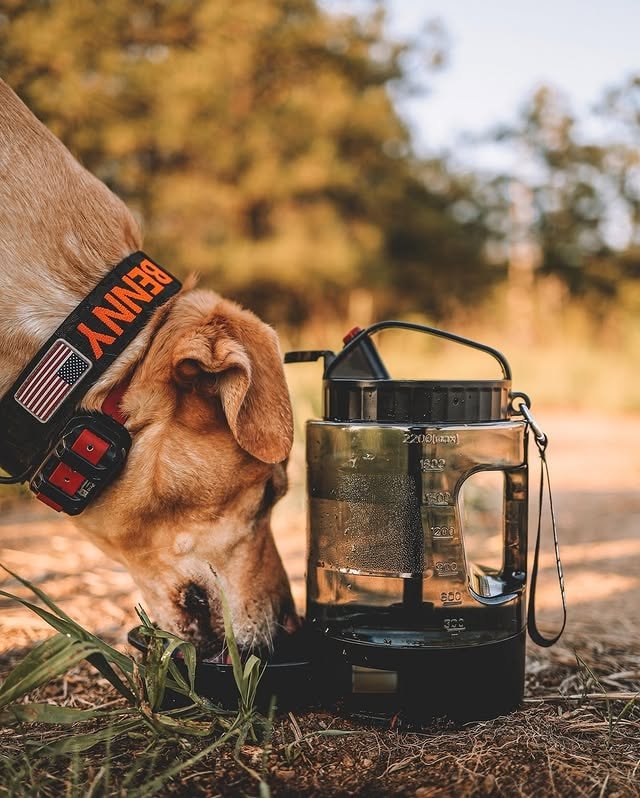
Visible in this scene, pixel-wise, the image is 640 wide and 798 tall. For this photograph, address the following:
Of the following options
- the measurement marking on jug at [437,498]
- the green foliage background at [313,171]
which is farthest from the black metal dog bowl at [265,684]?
the green foliage background at [313,171]

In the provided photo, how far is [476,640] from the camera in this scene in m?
1.78

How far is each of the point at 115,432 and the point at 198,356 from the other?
0.30 meters

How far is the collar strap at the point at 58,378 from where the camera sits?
6.11 feet

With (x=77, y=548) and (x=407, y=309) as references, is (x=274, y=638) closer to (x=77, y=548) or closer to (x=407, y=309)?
(x=77, y=548)

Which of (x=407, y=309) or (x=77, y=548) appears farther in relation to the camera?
(x=407, y=309)

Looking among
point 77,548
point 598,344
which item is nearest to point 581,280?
point 598,344

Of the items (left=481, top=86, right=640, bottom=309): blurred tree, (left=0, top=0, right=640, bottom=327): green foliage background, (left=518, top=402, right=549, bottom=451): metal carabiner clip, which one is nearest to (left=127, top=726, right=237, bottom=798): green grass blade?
(left=518, top=402, right=549, bottom=451): metal carabiner clip

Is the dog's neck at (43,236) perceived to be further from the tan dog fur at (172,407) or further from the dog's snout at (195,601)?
the dog's snout at (195,601)

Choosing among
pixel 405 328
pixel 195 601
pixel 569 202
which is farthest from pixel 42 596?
pixel 569 202

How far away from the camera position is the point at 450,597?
1.73 metres

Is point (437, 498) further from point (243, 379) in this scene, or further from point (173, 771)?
point (173, 771)

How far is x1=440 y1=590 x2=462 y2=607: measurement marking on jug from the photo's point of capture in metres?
1.73

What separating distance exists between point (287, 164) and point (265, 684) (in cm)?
1729

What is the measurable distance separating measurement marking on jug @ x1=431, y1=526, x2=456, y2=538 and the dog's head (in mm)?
457
